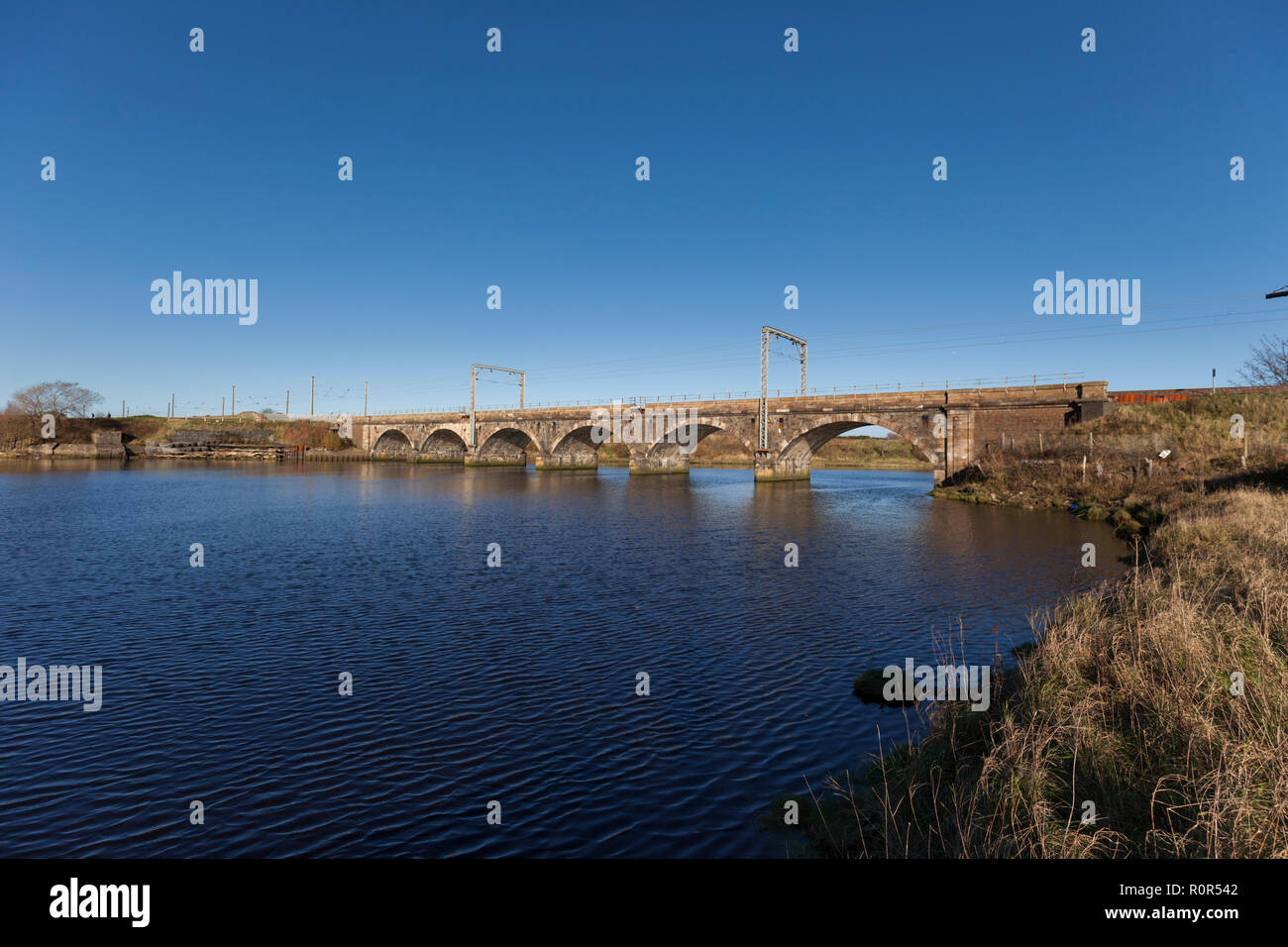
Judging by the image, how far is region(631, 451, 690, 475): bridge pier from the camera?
84.0 metres

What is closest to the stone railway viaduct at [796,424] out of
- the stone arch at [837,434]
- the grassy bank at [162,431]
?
the stone arch at [837,434]

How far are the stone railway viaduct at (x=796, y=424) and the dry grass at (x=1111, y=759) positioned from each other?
142ft

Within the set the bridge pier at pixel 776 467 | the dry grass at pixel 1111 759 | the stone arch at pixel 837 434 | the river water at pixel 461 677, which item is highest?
the stone arch at pixel 837 434

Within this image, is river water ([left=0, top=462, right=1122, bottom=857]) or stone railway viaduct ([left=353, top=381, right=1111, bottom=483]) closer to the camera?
river water ([left=0, top=462, right=1122, bottom=857])

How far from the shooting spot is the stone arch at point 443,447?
11581 centimetres

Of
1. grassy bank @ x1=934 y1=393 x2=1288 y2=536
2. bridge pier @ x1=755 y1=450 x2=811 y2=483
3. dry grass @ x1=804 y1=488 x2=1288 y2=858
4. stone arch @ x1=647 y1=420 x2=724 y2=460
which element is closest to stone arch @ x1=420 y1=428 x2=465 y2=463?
stone arch @ x1=647 y1=420 x2=724 y2=460

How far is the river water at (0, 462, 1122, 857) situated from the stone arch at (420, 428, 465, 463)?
3418 inches

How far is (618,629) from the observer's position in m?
15.2

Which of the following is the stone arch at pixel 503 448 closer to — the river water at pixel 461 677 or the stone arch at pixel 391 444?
the stone arch at pixel 391 444

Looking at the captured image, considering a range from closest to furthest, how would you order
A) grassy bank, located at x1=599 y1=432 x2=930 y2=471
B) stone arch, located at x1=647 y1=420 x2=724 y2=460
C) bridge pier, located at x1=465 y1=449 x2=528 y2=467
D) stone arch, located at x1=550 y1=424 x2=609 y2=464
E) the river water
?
the river water, stone arch, located at x1=647 y1=420 x2=724 y2=460, stone arch, located at x1=550 y1=424 x2=609 y2=464, bridge pier, located at x1=465 y1=449 x2=528 y2=467, grassy bank, located at x1=599 y1=432 x2=930 y2=471

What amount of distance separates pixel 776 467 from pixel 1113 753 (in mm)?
60448

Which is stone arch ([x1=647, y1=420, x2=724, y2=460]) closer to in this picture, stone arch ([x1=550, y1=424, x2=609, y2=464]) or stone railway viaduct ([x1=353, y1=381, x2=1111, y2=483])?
stone railway viaduct ([x1=353, y1=381, x2=1111, y2=483])

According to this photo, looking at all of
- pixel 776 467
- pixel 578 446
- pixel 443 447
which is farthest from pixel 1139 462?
pixel 443 447
